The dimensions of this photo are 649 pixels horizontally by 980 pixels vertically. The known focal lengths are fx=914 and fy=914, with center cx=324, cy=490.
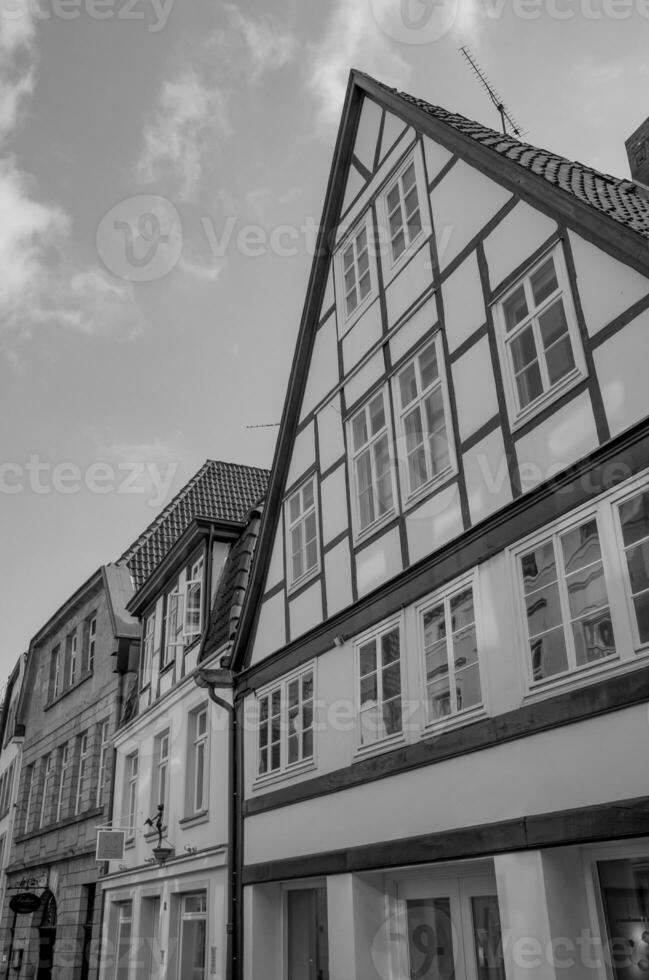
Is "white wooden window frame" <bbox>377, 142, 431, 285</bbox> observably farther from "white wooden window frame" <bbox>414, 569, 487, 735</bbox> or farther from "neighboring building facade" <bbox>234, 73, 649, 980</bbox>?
"white wooden window frame" <bbox>414, 569, 487, 735</bbox>

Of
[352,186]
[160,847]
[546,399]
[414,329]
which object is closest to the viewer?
[546,399]

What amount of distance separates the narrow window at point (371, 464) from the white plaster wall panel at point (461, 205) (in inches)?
81.1

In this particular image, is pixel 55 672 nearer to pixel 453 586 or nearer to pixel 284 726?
pixel 284 726

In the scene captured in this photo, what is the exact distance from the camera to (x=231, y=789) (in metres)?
12.8

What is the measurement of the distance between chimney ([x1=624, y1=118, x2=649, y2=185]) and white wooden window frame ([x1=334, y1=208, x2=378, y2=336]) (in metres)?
4.02

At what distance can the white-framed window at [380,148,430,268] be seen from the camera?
37.8 ft

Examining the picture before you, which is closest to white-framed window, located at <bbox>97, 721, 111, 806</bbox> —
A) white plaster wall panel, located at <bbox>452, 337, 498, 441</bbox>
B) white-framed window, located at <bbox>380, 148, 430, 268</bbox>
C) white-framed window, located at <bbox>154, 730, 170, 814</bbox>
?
white-framed window, located at <bbox>154, 730, 170, 814</bbox>

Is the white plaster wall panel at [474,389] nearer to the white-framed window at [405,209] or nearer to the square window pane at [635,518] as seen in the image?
the square window pane at [635,518]

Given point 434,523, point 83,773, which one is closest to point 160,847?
point 83,773

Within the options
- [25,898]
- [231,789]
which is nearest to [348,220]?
[231,789]

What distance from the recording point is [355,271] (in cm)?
1298

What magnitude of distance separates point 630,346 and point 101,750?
16424 millimetres

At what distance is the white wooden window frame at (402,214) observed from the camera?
11.4 meters

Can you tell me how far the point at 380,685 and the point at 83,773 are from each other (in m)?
13.6
